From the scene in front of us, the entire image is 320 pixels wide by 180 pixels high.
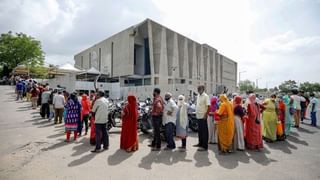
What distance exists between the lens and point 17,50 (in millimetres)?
45906

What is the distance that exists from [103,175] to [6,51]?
164 ft

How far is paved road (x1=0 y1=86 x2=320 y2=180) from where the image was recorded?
15.9ft

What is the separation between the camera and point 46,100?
12.4m

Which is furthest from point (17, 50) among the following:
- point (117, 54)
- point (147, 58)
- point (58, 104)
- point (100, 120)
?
point (100, 120)

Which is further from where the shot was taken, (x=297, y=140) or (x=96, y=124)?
(x=297, y=140)

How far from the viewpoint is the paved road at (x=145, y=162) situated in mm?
4855

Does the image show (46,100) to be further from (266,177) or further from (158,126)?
(266,177)

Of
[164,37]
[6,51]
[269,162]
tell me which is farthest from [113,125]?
[6,51]

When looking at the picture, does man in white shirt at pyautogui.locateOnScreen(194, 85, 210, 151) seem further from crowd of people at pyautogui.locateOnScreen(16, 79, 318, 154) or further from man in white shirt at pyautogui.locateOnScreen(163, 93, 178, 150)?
man in white shirt at pyautogui.locateOnScreen(163, 93, 178, 150)

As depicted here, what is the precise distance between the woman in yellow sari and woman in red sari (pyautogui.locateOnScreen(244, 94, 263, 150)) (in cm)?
92

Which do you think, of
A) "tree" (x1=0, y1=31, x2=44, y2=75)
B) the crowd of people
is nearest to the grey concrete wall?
"tree" (x1=0, y1=31, x2=44, y2=75)

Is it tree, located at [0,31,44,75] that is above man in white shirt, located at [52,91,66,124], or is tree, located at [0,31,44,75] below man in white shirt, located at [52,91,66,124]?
above

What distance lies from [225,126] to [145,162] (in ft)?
7.84

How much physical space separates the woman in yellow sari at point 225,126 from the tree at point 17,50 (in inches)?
1862
